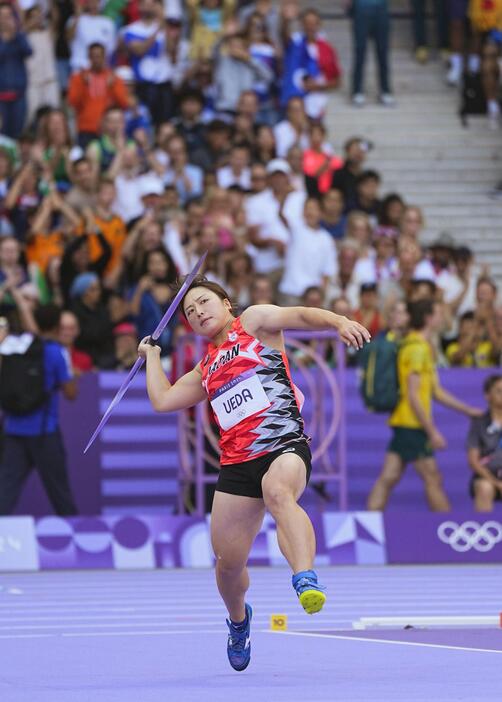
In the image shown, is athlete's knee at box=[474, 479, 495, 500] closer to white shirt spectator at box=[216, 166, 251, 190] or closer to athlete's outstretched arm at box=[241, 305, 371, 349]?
white shirt spectator at box=[216, 166, 251, 190]

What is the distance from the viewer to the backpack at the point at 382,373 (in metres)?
15.8

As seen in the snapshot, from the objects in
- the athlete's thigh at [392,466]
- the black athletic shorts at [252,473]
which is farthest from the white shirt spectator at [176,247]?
the black athletic shorts at [252,473]

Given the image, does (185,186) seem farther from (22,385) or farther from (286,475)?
(286,475)

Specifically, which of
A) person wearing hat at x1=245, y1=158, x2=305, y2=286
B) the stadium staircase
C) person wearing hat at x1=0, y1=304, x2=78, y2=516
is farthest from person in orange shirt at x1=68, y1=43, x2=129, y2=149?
person wearing hat at x1=0, y1=304, x2=78, y2=516

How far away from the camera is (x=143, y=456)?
654 inches

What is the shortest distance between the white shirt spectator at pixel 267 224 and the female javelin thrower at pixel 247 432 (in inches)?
375

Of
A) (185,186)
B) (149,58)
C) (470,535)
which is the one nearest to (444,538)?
(470,535)

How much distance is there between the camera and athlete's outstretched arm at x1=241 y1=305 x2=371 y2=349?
744 cm

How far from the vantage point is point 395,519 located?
14.9 meters

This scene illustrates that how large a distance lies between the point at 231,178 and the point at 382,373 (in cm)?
395

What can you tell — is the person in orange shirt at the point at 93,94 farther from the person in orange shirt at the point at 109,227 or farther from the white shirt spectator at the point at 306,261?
the white shirt spectator at the point at 306,261

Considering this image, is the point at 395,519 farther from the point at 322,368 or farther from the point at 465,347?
the point at 465,347

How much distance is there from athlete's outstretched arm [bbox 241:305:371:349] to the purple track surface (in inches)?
59.2

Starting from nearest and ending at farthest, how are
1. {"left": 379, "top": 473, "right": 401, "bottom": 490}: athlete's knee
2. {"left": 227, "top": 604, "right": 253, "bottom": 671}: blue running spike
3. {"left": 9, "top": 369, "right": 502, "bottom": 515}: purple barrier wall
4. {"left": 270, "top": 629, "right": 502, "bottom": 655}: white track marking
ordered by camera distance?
{"left": 227, "top": 604, "right": 253, "bottom": 671}: blue running spike, {"left": 270, "top": 629, "right": 502, "bottom": 655}: white track marking, {"left": 379, "top": 473, "right": 401, "bottom": 490}: athlete's knee, {"left": 9, "top": 369, "right": 502, "bottom": 515}: purple barrier wall
